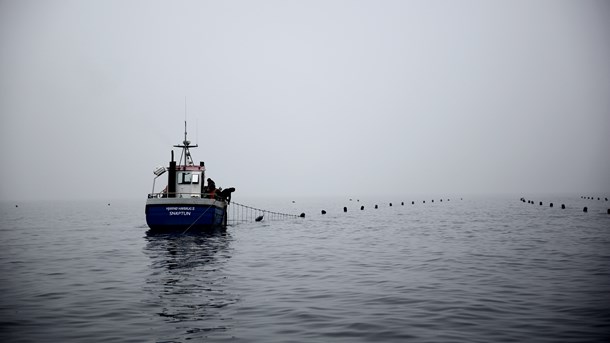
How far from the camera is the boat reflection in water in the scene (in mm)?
11336

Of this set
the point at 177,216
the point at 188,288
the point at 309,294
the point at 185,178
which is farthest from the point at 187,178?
the point at 309,294

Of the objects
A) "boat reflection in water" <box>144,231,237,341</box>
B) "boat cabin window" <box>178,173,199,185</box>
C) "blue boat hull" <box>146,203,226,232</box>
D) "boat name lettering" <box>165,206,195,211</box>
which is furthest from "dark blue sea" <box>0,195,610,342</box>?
"boat cabin window" <box>178,173,199,185</box>

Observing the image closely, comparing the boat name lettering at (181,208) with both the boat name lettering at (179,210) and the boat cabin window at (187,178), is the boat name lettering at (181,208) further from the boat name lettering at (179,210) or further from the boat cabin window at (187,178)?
the boat cabin window at (187,178)

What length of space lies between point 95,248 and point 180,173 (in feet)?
38.9

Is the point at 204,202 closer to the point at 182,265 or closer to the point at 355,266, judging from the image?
the point at 182,265

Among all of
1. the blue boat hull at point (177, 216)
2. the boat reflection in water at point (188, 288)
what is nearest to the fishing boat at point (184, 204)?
the blue boat hull at point (177, 216)

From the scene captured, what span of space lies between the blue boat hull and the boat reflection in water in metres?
5.93

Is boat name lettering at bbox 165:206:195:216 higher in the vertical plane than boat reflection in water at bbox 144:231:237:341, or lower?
higher

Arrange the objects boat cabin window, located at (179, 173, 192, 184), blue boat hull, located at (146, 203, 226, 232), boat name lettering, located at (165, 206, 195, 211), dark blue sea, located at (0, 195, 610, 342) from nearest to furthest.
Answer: dark blue sea, located at (0, 195, 610, 342) < blue boat hull, located at (146, 203, 226, 232) < boat name lettering, located at (165, 206, 195, 211) < boat cabin window, located at (179, 173, 192, 184)

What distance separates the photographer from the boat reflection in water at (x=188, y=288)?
37.2ft

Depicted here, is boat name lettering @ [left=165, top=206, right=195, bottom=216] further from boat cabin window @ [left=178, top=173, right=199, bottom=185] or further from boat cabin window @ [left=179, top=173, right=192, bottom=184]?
boat cabin window @ [left=179, top=173, right=192, bottom=184]

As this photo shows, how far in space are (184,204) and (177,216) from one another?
3.60ft

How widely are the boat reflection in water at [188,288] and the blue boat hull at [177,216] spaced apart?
5925 mm

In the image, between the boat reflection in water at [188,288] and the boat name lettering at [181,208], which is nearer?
the boat reflection in water at [188,288]
